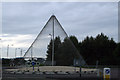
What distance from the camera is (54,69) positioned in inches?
1129

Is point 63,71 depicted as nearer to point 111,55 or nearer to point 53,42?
point 53,42

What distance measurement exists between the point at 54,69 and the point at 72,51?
12.6 feet

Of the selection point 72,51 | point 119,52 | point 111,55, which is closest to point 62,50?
point 72,51

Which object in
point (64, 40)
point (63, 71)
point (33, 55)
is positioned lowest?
point (63, 71)

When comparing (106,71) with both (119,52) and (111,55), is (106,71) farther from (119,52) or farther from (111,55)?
(111,55)

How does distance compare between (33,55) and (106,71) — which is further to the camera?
(33,55)

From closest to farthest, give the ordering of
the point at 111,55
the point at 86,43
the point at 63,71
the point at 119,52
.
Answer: the point at 63,71 < the point at 119,52 < the point at 111,55 < the point at 86,43

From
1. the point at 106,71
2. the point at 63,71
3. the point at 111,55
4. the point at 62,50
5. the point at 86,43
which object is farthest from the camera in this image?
the point at 86,43

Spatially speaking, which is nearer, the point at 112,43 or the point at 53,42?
the point at 53,42

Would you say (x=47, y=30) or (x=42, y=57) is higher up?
(x=47, y=30)

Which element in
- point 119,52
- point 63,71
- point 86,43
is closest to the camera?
point 63,71

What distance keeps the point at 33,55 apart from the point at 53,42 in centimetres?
337

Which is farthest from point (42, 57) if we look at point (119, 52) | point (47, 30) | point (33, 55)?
point (119, 52)

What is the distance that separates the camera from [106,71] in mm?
11602
